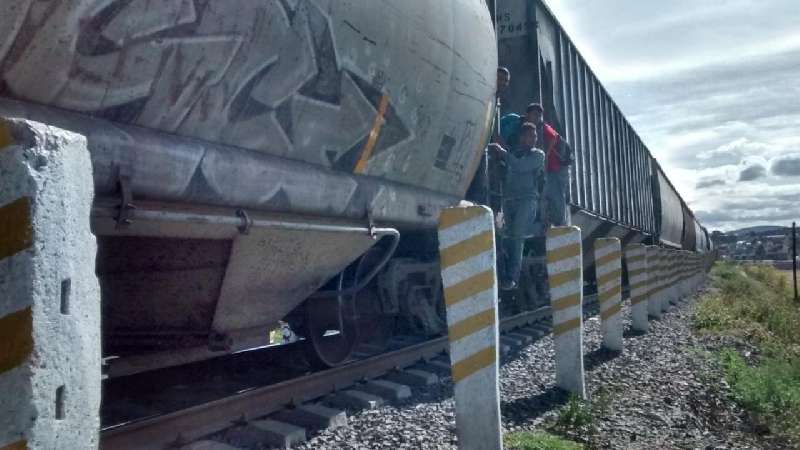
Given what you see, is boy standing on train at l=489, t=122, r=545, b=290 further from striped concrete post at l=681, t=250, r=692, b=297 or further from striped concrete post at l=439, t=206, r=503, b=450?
striped concrete post at l=681, t=250, r=692, b=297

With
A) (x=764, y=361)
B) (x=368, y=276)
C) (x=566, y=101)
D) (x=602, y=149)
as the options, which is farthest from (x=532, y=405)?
(x=602, y=149)

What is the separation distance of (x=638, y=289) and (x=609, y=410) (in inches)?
189

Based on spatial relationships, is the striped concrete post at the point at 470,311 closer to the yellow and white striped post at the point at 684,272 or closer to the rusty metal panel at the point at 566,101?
the rusty metal panel at the point at 566,101

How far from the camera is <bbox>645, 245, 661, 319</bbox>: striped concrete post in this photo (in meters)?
11.1

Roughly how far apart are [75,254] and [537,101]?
7844mm

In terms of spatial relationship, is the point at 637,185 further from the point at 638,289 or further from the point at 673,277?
the point at 638,289

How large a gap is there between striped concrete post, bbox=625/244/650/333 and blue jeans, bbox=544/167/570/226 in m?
1.18

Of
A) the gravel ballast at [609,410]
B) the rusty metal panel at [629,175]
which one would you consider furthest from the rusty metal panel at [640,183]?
the gravel ballast at [609,410]

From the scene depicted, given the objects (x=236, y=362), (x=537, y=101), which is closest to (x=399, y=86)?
(x=236, y=362)

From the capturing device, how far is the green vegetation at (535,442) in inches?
149

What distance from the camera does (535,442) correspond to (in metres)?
3.83

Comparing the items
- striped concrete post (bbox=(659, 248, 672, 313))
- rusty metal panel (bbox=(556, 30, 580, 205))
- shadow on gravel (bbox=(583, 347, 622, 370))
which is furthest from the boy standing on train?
striped concrete post (bbox=(659, 248, 672, 313))

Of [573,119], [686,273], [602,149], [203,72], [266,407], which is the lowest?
[266,407]

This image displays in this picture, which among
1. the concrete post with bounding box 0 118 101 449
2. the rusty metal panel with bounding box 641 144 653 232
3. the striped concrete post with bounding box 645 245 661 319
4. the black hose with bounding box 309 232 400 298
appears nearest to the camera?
the concrete post with bounding box 0 118 101 449
